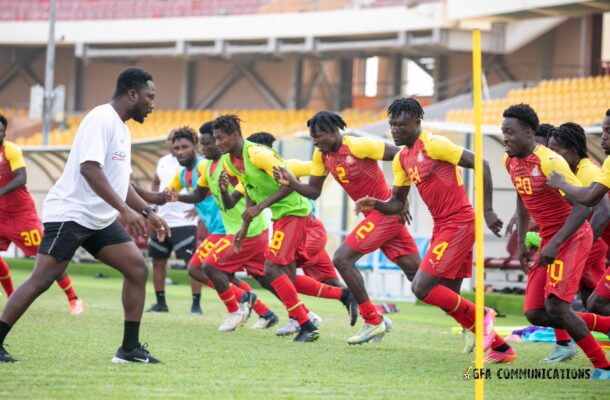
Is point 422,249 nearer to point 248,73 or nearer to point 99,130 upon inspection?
point 99,130

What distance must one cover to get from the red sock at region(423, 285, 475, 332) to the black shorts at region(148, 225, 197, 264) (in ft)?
20.4

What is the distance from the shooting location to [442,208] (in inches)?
397

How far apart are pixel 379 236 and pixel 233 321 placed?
2.30 meters

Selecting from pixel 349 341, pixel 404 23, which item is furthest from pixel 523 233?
pixel 404 23

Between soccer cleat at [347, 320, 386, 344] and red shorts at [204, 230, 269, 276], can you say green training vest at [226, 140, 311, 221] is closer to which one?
red shorts at [204, 230, 269, 276]

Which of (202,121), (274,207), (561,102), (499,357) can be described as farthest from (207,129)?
(202,121)

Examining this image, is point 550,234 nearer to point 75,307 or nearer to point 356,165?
point 356,165

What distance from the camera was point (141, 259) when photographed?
28.7 feet

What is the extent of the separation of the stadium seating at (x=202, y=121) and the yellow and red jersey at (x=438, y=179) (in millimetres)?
23702

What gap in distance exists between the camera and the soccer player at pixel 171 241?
15242 millimetres

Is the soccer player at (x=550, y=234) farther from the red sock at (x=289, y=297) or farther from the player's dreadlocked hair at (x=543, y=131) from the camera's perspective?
the red sock at (x=289, y=297)

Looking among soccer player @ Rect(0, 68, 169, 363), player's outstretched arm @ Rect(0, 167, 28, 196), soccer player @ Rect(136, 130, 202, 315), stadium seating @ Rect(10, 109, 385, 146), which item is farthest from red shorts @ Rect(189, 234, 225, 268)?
stadium seating @ Rect(10, 109, 385, 146)

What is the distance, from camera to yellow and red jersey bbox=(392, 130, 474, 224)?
32.8 feet

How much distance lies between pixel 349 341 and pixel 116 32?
31477mm
